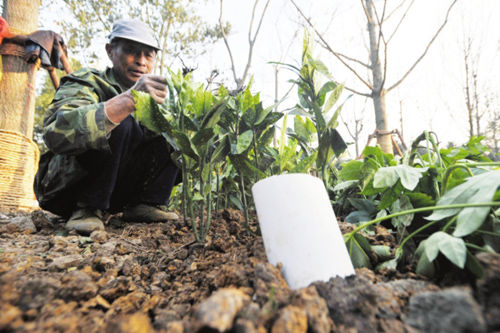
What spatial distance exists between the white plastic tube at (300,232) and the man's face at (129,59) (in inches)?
63.8

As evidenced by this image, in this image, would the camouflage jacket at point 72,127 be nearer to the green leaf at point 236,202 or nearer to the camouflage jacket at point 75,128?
the camouflage jacket at point 75,128

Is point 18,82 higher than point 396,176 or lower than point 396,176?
higher

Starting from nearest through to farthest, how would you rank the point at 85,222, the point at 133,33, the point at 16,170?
1. the point at 85,222
2. the point at 133,33
3. the point at 16,170

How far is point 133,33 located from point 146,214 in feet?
3.88

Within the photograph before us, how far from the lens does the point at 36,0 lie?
3.24 metres

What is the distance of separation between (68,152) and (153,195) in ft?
2.07

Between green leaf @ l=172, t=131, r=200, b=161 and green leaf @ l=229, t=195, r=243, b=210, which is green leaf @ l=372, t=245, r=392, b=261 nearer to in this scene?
green leaf @ l=172, t=131, r=200, b=161

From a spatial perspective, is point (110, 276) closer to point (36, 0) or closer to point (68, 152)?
point (68, 152)

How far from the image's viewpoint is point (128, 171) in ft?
5.94

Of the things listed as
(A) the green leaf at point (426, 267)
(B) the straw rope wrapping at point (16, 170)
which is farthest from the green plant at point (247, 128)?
(B) the straw rope wrapping at point (16, 170)

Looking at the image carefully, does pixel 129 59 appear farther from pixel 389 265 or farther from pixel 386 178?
pixel 389 265

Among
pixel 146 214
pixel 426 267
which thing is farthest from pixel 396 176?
pixel 146 214

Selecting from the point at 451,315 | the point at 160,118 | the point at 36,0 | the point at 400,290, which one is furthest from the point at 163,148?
the point at 36,0

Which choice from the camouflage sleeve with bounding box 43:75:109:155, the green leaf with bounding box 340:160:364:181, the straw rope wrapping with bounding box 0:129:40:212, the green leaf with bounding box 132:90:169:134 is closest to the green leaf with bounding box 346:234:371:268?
the green leaf with bounding box 340:160:364:181
